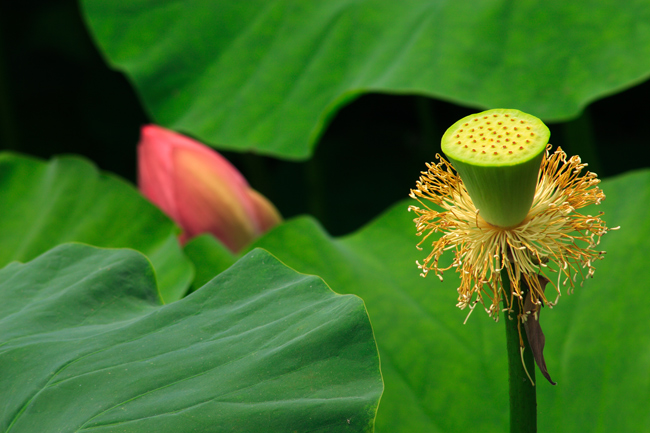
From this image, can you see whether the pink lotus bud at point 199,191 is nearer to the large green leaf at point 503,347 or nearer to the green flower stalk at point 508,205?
the large green leaf at point 503,347

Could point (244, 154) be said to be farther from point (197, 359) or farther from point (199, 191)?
point (197, 359)

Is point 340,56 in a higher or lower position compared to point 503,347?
higher

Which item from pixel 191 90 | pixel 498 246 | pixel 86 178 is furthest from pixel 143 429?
pixel 191 90

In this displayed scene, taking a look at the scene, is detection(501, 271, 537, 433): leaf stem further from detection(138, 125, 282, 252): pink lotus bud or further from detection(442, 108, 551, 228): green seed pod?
detection(138, 125, 282, 252): pink lotus bud

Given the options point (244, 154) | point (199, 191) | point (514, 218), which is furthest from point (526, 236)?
point (244, 154)

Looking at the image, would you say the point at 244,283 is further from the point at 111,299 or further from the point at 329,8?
the point at 329,8
